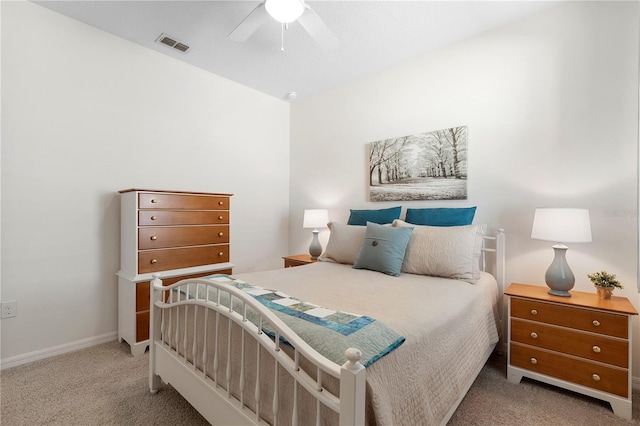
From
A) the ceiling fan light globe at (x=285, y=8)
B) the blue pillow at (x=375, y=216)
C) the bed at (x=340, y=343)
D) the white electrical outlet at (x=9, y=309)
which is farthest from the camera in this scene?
the blue pillow at (x=375, y=216)

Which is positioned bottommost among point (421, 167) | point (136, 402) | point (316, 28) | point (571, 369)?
point (136, 402)

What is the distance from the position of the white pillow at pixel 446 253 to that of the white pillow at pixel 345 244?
1.47 ft

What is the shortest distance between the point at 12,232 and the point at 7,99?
3.16 feet

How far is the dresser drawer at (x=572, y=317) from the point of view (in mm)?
1650

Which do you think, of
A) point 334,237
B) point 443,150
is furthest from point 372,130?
point 334,237

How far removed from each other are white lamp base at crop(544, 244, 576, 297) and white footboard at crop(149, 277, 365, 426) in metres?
1.78

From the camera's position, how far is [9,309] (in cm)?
216

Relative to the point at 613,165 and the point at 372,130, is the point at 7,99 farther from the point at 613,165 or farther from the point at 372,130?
the point at 613,165

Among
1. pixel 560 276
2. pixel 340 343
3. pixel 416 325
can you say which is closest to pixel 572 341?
pixel 560 276

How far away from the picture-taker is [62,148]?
2.38m

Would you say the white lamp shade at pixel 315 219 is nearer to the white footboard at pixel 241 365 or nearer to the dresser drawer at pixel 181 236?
the dresser drawer at pixel 181 236

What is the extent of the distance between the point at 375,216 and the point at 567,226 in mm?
1462

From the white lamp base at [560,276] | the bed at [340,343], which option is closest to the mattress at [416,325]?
the bed at [340,343]

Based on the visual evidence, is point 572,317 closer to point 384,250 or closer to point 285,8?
point 384,250
